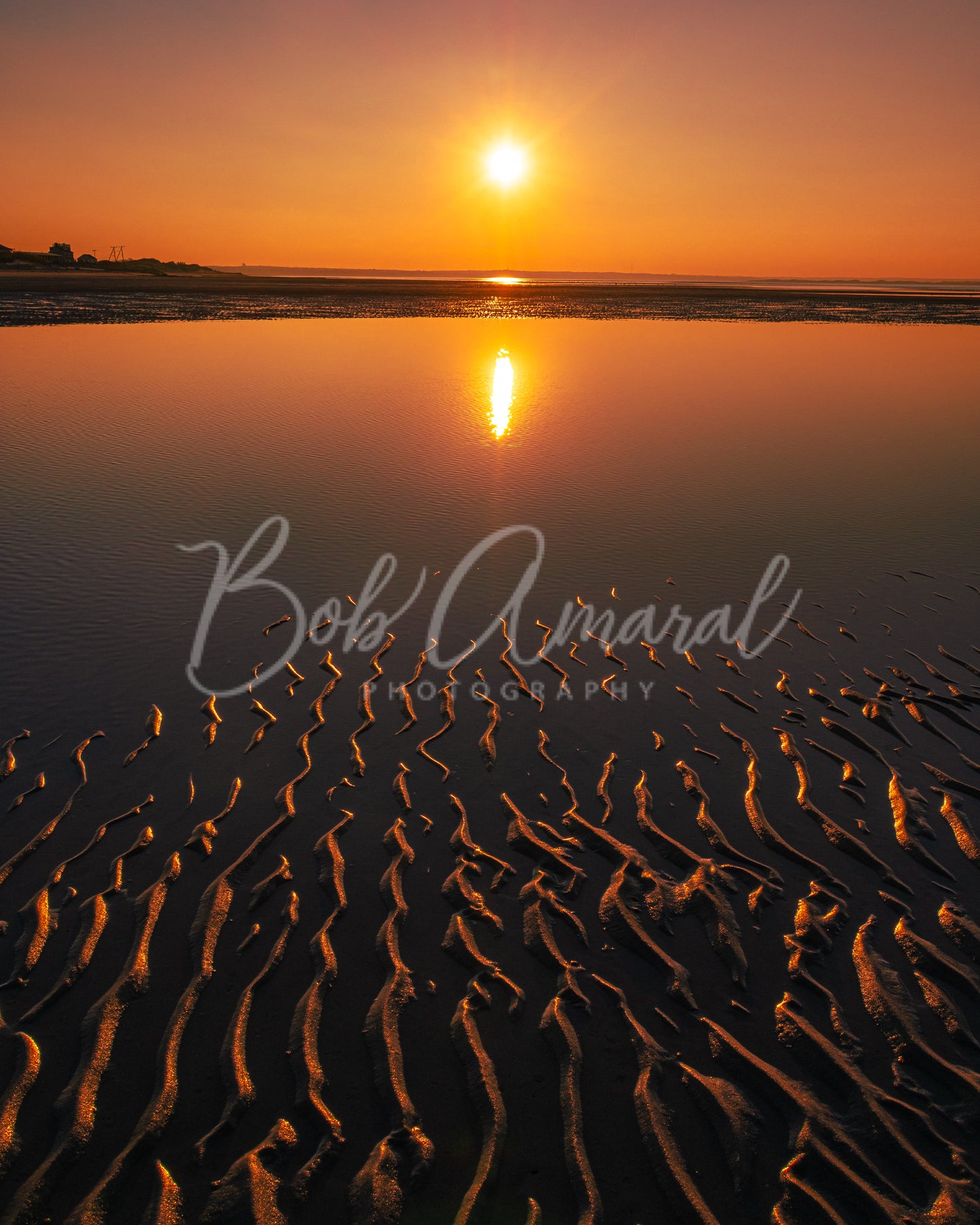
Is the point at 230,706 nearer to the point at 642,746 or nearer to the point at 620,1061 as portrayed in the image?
the point at 642,746

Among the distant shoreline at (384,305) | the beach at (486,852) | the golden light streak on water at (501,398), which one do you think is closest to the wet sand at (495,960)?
the beach at (486,852)

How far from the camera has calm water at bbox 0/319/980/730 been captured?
32.3ft

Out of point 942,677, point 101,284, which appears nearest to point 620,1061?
point 942,677

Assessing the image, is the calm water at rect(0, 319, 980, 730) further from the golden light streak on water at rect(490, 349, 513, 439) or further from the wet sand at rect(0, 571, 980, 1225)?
the wet sand at rect(0, 571, 980, 1225)

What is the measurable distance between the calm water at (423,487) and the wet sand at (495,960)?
215 centimetres

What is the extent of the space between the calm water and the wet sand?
7.07ft

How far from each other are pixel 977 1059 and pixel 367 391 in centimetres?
2499

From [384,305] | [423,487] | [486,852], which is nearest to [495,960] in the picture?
[486,852]

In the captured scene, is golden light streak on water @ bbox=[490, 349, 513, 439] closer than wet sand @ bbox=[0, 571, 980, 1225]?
No

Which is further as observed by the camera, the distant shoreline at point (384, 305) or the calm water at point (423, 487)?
the distant shoreline at point (384, 305)

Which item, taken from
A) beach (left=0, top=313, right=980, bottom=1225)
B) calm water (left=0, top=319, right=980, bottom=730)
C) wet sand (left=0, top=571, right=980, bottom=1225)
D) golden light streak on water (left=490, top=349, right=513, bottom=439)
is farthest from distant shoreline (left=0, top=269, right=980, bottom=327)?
wet sand (left=0, top=571, right=980, bottom=1225)

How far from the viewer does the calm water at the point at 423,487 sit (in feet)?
32.3

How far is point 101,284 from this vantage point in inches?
3462

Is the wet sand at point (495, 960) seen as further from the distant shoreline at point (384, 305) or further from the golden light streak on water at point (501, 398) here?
the distant shoreline at point (384, 305)
